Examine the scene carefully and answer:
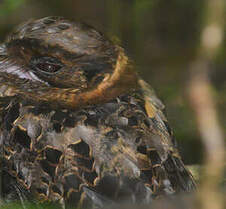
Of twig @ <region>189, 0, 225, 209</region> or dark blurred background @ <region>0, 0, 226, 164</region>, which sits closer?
twig @ <region>189, 0, 225, 209</region>

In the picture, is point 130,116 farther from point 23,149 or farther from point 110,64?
point 23,149

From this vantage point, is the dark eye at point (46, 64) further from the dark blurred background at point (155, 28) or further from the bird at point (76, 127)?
the dark blurred background at point (155, 28)

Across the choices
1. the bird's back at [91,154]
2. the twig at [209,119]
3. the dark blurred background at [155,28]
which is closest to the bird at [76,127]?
the bird's back at [91,154]

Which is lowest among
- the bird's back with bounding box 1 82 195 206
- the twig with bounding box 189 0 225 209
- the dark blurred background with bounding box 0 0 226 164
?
the dark blurred background with bounding box 0 0 226 164

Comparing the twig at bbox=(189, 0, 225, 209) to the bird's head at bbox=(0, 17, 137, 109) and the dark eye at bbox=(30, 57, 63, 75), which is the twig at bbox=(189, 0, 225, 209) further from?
the dark eye at bbox=(30, 57, 63, 75)

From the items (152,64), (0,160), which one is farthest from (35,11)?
(0,160)

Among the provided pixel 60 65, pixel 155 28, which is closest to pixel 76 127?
pixel 60 65

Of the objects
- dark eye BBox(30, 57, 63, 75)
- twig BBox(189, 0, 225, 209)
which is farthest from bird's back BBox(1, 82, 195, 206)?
twig BBox(189, 0, 225, 209)
